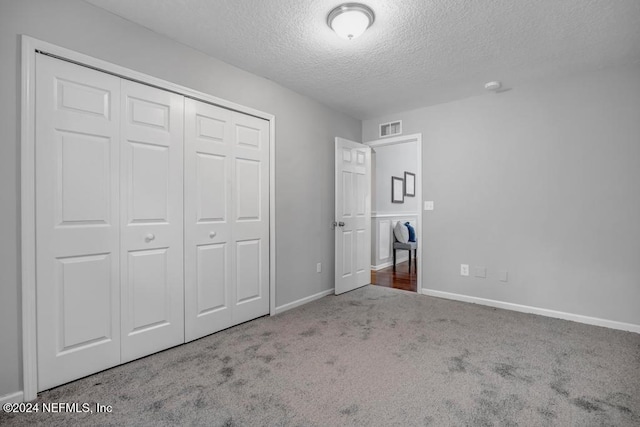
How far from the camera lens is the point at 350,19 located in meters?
2.07

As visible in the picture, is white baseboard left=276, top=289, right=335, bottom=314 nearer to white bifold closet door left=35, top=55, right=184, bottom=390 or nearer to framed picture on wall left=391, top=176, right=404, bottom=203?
white bifold closet door left=35, top=55, right=184, bottom=390

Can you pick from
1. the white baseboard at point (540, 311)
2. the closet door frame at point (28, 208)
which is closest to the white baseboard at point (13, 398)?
the closet door frame at point (28, 208)

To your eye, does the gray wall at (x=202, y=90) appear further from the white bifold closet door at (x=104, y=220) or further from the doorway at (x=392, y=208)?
the doorway at (x=392, y=208)

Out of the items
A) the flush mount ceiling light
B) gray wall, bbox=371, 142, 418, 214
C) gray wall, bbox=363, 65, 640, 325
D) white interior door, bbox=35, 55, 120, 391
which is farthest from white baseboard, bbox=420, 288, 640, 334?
white interior door, bbox=35, 55, 120, 391

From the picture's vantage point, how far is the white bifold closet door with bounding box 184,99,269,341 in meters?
2.60

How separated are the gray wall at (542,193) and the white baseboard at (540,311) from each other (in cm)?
5

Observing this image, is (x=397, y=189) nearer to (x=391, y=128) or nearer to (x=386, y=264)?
(x=386, y=264)

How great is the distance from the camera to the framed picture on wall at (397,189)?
20.4ft

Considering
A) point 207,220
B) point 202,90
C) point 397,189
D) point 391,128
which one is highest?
point 391,128

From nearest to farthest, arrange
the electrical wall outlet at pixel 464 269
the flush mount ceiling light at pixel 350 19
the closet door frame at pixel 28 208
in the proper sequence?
the closet door frame at pixel 28 208
the flush mount ceiling light at pixel 350 19
the electrical wall outlet at pixel 464 269

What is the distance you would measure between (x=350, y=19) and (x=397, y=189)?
456 centimetres

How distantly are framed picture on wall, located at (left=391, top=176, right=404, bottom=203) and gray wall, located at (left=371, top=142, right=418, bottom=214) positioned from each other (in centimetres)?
7

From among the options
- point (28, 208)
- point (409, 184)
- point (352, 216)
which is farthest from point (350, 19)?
point (409, 184)

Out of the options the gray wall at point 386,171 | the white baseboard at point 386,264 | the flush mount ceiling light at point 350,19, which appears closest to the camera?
the flush mount ceiling light at point 350,19
